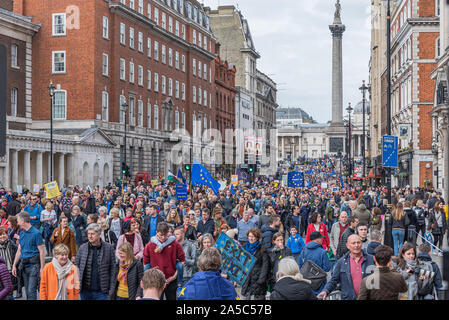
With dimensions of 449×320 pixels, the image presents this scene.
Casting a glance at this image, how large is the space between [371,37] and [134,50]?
149ft

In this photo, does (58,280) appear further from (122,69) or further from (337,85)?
(337,85)

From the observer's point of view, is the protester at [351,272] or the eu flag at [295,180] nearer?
the protester at [351,272]

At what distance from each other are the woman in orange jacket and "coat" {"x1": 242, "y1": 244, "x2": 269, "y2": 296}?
9.34 feet

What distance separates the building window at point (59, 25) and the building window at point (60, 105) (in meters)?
4.33

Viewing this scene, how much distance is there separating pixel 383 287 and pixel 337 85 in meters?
109

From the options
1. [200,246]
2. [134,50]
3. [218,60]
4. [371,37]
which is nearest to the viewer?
[200,246]

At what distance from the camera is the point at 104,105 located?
52.7 m

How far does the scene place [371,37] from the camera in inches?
3693

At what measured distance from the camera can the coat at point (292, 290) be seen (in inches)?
269

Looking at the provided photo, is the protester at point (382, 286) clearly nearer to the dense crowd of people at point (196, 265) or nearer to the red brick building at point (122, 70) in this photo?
the dense crowd of people at point (196, 265)

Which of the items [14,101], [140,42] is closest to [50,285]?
[14,101]

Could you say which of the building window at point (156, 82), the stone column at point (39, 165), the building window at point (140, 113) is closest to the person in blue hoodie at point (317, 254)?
the stone column at point (39, 165)

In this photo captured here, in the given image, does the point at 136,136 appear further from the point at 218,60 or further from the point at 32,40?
the point at 218,60
